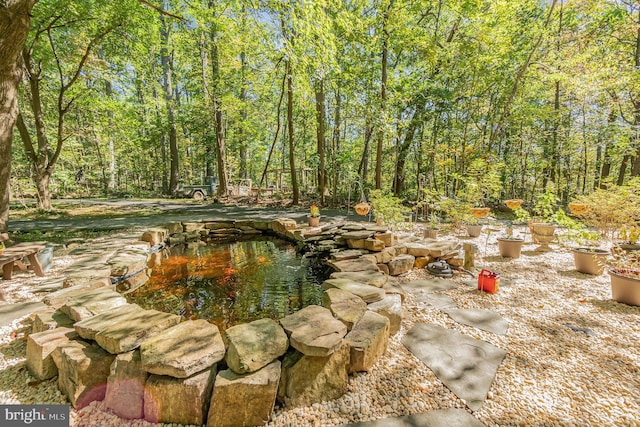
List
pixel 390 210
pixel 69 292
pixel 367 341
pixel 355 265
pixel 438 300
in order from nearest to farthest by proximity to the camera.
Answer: pixel 367 341
pixel 69 292
pixel 438 300
pixel 355 265
pixel 390 210

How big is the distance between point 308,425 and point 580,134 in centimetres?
1307

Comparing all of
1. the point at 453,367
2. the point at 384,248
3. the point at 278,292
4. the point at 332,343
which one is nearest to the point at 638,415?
the point at 453,367

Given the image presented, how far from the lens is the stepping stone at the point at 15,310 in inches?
82.6

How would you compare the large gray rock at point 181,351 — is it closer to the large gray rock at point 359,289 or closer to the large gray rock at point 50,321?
the large gray rock at point 50,321

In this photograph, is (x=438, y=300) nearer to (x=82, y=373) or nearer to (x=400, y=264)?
(x=400, y=264)

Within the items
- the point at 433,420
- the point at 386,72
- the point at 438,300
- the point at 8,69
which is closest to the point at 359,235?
the point at 438,300

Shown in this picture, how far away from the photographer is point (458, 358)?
1.76m

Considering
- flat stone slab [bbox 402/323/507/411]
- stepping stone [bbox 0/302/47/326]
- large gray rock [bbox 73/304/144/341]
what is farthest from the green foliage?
stepping stone [bbox 0/302/47/326]

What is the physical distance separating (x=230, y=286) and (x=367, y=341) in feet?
6.85

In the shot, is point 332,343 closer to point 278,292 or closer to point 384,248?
point 278,292

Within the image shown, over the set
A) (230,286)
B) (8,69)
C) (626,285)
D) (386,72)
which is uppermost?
(386,72)

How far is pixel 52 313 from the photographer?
1937 millimetres

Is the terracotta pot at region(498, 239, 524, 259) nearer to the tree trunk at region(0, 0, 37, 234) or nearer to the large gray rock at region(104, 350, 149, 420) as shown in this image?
the large gray rock at region(104, 350, 149, 420)

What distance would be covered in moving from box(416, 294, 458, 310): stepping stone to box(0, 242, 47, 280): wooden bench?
4234 mm
